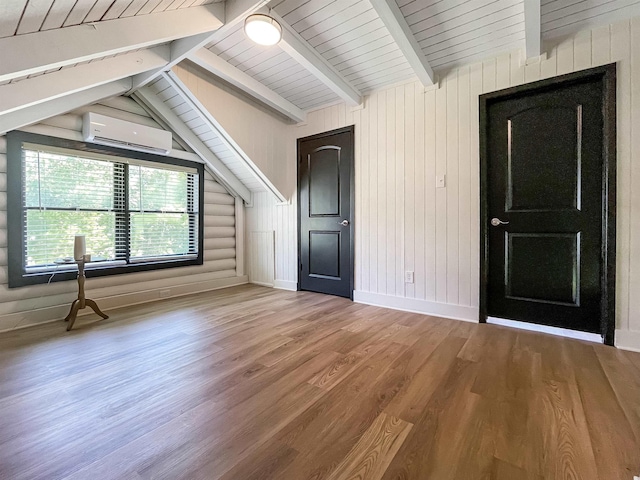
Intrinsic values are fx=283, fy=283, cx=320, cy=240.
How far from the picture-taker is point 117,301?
10.3 ft

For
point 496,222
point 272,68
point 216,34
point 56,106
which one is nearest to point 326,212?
point 272,68

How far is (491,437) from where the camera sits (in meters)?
1.17

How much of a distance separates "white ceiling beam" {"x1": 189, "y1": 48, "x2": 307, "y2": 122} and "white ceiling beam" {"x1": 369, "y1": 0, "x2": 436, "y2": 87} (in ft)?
4.95

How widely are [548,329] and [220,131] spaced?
3788 mm

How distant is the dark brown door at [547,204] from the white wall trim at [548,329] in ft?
0.12

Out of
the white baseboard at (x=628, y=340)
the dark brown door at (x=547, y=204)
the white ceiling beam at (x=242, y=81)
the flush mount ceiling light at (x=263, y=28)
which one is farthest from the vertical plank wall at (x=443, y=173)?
the flush mount ceiling light at (x=263, y=28)

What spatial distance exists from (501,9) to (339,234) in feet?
A: 7.98

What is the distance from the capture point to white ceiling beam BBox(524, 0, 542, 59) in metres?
1.80

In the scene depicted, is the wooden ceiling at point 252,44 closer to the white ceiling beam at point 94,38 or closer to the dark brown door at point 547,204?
the white ceiling beam at point 94,38

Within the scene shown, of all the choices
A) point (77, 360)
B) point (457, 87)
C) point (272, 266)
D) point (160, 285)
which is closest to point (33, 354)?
point (77, 360)

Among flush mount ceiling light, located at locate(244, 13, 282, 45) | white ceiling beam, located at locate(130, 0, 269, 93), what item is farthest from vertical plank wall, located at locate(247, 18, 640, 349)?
white ceiling beam, located at locate(130, 0, 269, 93)

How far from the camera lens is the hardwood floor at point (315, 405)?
104 centimetres

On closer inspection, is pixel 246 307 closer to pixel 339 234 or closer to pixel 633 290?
pixel 339 234

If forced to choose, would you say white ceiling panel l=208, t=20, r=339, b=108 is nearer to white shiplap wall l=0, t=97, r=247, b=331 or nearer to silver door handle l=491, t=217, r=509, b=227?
white shiplap wall l=0, t=97, r=247, b=331
